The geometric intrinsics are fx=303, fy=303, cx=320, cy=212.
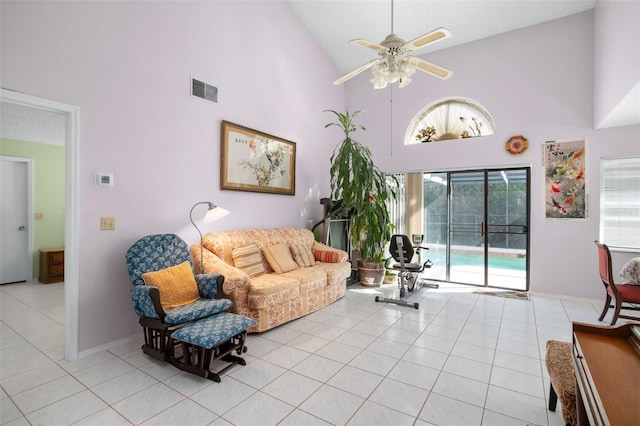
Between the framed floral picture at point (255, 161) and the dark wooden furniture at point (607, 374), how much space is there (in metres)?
3.63

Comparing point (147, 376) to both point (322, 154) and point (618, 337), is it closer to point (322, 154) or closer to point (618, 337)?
point (618, 337)

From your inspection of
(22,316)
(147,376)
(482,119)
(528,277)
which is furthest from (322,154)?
(22,316)

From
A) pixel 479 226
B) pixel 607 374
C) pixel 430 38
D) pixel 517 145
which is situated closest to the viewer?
pixel 607 374

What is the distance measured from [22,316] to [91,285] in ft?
5.80

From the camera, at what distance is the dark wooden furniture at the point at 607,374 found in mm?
1002

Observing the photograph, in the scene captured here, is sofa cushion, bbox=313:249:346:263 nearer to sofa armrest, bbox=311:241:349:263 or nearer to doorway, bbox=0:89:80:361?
sofa armrest, bbox=311:241:349:263

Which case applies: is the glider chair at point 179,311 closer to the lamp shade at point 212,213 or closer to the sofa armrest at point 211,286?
the sofa armrest at point 211,286

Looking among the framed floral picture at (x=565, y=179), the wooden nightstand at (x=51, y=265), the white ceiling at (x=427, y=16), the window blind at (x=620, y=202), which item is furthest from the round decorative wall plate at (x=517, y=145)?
the wooden nightstand at (x=51, y=265)

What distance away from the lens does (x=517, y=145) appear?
4.78m

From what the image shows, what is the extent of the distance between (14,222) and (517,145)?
8533 millimetres

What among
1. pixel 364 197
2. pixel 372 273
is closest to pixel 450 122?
pixel 364 197

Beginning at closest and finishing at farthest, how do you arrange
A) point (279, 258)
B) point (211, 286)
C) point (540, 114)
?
1. point (211, 286)
2. point (279, 258)
3. point (540, 114)

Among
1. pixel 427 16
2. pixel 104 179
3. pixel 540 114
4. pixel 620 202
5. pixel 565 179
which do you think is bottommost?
pixel 620 202

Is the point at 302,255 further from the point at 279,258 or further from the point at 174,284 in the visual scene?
the point at 174,284
